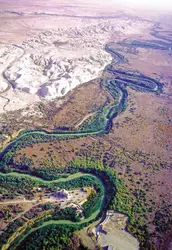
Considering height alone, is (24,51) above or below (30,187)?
above

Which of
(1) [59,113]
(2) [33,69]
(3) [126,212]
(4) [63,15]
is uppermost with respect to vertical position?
(4) [63,15]

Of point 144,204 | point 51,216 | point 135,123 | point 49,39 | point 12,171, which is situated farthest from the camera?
point 49,39

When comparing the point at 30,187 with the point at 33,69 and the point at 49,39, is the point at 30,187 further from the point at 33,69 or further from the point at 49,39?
the point at 49,39

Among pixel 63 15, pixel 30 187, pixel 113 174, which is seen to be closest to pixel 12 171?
pixel 30 187

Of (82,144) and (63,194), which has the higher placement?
(82,144)

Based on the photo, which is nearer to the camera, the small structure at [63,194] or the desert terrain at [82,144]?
the desert terrain at [82,144]

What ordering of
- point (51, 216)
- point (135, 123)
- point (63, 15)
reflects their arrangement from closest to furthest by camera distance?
point (51, 216) < point (135, 123) < point (63, 15)

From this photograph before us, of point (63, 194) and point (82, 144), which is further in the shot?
point (82, 144)

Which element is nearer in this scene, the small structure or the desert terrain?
the desert terrain
